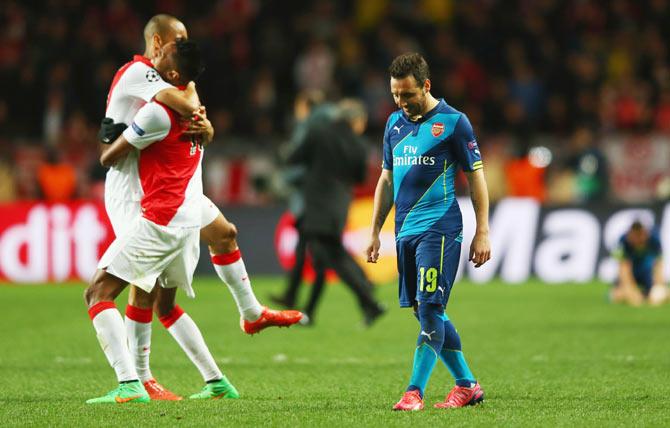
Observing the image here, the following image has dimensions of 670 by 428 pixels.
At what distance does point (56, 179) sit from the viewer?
20.2m

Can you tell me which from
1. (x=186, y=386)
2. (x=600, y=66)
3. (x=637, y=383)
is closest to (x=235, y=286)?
(x=186, y=386)

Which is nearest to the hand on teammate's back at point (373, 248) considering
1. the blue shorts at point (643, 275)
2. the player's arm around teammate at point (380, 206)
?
the player's arm around teammate at point (380, 206)

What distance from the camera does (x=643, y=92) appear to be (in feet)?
69.4

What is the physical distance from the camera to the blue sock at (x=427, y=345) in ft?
23.3

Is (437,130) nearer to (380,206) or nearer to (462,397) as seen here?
(380,206)

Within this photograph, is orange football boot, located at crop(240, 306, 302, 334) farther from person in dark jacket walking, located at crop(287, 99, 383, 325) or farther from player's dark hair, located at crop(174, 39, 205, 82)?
person in dark jacket walking, located at crop(287, 99, 383, 325)

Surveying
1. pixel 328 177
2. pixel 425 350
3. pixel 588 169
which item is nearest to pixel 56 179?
pixel 328 177

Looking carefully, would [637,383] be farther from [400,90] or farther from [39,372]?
[39,372]

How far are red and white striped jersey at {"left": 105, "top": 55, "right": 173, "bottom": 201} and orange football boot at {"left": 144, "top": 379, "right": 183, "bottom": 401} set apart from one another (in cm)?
123

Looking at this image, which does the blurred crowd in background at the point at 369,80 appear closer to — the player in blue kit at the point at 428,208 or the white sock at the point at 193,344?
the white sock at the point at 193,344

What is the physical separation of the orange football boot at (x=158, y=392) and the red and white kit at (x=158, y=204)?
0.76 metres

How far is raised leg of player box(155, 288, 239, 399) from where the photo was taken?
25.9 ft

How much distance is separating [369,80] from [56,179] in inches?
219

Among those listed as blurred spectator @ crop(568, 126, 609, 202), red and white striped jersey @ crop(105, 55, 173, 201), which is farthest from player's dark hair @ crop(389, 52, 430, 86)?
blurred spectator @ crop(568, 126, 609, 202)
